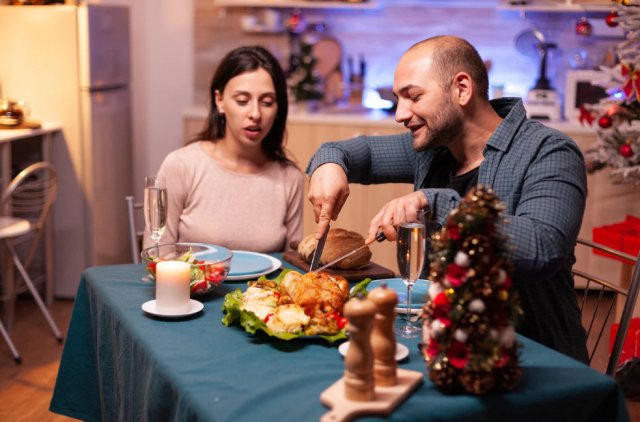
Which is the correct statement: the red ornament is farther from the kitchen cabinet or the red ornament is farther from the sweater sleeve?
the sweater sleeve

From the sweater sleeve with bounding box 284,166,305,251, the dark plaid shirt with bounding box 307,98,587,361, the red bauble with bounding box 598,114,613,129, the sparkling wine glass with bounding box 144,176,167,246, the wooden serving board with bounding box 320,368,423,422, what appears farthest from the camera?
the red bauble with bounding box 598,114,613,129

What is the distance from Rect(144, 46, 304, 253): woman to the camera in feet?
8.74

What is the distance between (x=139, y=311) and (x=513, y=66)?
383 cm

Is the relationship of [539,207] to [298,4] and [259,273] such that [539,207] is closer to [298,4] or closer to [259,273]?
[259,273]

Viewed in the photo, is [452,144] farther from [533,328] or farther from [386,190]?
[386,190]

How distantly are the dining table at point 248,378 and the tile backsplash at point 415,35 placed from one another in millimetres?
3498

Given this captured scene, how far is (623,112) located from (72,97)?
2595mm

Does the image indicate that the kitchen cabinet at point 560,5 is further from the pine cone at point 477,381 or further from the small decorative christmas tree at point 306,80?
the pine cone at point 477,381

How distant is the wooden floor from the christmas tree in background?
81 cm

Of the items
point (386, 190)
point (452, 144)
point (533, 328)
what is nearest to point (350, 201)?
point (386, 190)

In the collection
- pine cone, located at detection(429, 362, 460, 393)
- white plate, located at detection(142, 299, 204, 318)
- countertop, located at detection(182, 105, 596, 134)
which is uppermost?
countertop, located at detection(182, 105, 596, 134)

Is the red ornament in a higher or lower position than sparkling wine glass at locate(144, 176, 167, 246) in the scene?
higher

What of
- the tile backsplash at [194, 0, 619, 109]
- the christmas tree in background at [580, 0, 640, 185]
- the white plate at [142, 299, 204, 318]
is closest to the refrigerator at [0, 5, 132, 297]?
the tile backsplash at [194, 0, 619, 109]

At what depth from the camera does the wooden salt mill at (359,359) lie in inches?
48.8
